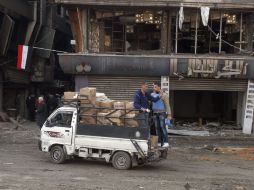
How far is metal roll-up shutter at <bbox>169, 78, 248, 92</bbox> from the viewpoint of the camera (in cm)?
2419

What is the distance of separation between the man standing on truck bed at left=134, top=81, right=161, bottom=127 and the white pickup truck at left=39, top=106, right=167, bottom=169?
234 mm

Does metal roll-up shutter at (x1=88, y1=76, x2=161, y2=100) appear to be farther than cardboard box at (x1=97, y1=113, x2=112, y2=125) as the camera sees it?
Yes

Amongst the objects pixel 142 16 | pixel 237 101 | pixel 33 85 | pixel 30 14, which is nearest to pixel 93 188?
pixel 142 16

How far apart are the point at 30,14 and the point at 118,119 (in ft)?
67.6

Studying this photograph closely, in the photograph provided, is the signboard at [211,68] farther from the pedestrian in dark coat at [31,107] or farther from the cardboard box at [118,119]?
the pedestrian in dark coat at [31,107]

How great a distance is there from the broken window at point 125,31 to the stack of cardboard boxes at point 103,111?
9.96m

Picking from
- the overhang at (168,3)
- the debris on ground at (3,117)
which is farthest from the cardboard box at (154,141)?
the debris on ground at (3,117)

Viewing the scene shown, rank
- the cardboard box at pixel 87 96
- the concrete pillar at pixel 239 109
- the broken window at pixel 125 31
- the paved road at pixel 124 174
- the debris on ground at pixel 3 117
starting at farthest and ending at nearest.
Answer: the debris on ground at pixel 3 117 → the concrete pillar at pixel 239 109 → the broken window at pixel 125 31 → the cardboard box at pixel 87 96 → the paved road at pixel 124 174

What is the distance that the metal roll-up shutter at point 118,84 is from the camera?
2412 cm

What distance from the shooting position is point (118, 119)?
1445 centimetres

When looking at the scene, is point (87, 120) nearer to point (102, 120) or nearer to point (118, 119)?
point (102, 120)

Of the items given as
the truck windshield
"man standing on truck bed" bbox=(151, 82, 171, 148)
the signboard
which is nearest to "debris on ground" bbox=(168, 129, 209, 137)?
the signboard

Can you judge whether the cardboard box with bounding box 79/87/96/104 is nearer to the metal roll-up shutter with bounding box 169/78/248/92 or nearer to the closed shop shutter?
the metal roll-up shutter with bounding box 169/78/248/92

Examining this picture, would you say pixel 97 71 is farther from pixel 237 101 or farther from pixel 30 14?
pixel 30 14
